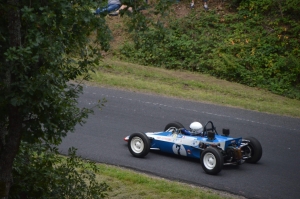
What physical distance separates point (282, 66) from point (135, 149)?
37.5 ft

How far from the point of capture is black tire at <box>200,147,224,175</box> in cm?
883

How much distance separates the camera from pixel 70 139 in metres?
10.9

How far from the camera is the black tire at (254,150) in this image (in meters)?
9.73

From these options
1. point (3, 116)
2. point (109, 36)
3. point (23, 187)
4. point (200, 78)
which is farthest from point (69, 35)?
point (200, 78)

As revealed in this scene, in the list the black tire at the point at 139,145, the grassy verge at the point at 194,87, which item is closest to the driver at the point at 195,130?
the black tire at the point at 139,145

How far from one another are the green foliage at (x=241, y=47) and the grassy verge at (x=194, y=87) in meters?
0.87

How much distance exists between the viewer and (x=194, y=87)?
1797 centimetres

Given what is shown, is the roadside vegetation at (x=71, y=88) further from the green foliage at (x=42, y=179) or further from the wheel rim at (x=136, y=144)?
the wheel rim at (x=136, y=144)

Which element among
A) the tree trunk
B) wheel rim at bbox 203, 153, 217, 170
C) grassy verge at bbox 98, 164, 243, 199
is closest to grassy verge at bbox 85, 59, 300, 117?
wheel rim at bbox 203, 153, 217, 170

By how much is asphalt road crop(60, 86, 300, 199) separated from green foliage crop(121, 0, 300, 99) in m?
4.45

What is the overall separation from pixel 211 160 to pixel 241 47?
12876mm

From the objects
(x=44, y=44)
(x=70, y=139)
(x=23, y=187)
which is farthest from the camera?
(x=70, y=139)

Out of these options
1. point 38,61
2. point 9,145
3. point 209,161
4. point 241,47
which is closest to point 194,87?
point 241,47

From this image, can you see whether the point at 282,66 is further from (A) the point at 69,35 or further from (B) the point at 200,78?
(A) the point at 69,35
